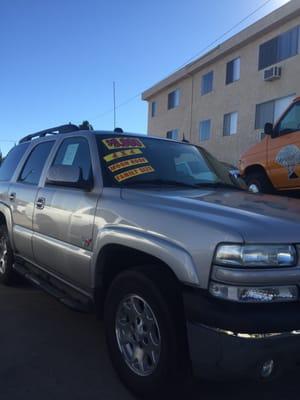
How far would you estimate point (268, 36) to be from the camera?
738 inches

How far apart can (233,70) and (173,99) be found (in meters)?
6.42

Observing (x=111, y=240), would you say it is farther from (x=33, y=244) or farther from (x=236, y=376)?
(x=33, y=244)

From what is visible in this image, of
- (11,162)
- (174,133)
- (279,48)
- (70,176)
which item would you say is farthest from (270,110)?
(70,176)

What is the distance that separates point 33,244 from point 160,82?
81.6ft

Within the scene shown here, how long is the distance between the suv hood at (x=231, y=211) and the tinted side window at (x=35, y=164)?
174 centimetres

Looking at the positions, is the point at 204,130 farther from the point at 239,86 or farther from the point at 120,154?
the point at 120,154

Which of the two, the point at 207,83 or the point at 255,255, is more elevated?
the point at 207,83

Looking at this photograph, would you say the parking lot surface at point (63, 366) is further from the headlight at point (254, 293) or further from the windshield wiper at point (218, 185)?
the windshield wiper at point (218, 185)

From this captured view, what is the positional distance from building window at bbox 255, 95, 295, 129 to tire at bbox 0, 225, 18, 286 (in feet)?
47.3

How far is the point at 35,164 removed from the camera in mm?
5078

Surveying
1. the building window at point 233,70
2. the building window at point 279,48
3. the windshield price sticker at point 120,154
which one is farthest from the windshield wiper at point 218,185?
the building window at point 233,70

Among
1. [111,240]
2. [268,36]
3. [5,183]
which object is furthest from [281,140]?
[268,36]

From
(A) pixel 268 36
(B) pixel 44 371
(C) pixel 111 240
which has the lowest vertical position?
(B) pixel 44 371

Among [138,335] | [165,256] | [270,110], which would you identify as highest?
[270,110]
